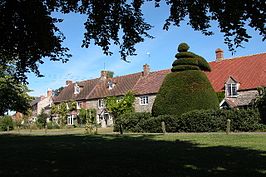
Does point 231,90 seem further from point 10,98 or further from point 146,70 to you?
point 10,98

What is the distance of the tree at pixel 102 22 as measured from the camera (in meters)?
8.55

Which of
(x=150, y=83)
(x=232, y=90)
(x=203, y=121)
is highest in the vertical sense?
(x=150, y=83)

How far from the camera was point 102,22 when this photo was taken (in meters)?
10.4

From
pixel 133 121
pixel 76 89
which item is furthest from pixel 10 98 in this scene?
pixel 76 89

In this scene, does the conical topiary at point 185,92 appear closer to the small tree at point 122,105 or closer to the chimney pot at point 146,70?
the small tree at point 122,105

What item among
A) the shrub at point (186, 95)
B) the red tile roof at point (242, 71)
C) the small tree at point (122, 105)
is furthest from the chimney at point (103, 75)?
the shrub at point (186, 95)

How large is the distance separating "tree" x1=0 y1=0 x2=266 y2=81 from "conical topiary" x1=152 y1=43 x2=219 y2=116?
24.7m

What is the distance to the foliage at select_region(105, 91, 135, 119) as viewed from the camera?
55188 mm

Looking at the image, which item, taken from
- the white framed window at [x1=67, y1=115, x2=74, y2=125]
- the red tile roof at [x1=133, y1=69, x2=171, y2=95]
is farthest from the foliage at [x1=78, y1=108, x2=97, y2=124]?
the red tile roof at [x1=133, y1=69, x2=171, y2=95]

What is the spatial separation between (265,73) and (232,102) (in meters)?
4.89

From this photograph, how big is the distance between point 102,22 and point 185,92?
25900 millimetres

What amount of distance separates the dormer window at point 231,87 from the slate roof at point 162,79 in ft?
2.16

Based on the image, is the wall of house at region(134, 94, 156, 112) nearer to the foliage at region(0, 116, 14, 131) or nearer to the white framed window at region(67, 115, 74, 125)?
the white framed window at region(67, 115, 74, 125)

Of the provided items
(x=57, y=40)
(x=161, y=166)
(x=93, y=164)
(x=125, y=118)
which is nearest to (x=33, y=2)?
(x=57, y=40)
